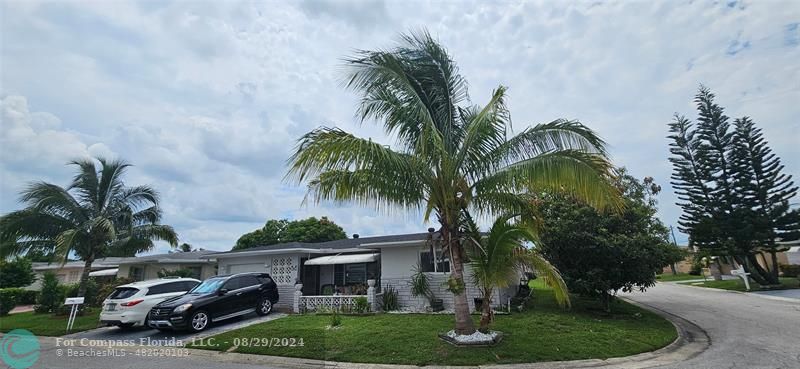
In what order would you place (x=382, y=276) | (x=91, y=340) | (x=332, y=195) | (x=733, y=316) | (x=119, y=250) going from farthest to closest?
(x=119, y=250) → (x=382, y=276) → (x=733, y=316) → (x=91, y=340) → (x=332, y=195)

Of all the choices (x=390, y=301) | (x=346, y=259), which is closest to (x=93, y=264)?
(x=346, y=259)

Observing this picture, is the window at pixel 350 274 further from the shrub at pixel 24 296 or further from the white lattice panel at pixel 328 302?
the shrub at pixel 24 296

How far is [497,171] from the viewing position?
829 centimetres

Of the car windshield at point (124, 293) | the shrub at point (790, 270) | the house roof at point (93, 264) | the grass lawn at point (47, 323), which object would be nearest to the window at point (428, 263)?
the car windshield at point (124, 293)

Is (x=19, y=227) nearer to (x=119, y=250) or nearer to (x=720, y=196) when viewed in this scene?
(x=119, y=250)

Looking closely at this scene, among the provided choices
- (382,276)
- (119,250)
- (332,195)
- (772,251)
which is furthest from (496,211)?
(772,251)

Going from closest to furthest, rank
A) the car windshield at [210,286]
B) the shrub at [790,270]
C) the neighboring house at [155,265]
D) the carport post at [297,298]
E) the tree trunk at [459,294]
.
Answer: the tree trunk at [459,294] → the car windshield at [210,286] → the carport post at [297,298] → the neighboring house at [155,265] → the shrub at [790,270]

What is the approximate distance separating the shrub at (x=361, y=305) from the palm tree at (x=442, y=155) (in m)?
5.90

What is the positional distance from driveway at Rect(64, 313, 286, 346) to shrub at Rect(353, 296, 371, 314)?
108 inches

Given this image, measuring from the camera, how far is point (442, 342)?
27.6ft

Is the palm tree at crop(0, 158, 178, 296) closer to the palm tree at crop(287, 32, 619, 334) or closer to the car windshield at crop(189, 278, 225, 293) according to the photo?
the car windshield at crop(189, 278, 225, 293)

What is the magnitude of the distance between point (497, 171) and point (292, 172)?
441 cm

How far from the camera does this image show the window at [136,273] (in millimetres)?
22031

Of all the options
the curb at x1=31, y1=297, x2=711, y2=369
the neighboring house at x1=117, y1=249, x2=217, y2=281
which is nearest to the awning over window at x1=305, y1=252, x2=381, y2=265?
the curb at x1=31, y1=297, x2=711, y2=369
